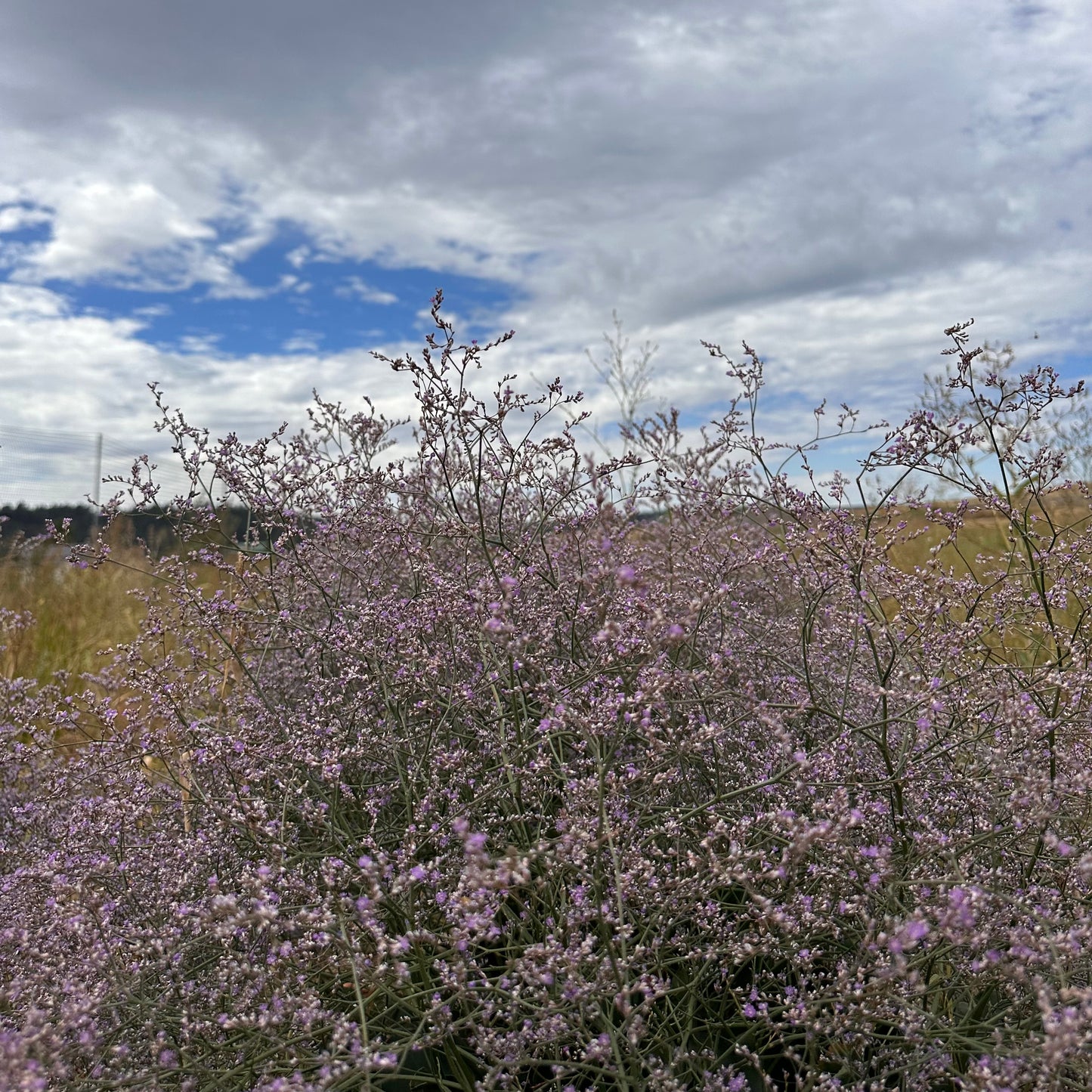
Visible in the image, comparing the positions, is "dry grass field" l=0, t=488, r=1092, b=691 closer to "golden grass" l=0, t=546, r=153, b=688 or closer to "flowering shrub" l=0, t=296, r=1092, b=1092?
"golden grass" l=0, t=546, r=153, b=688

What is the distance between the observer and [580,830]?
1850mm

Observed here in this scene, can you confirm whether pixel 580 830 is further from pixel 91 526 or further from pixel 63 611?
pixel 91 526

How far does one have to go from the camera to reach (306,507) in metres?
3.68

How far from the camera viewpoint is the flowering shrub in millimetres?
1755

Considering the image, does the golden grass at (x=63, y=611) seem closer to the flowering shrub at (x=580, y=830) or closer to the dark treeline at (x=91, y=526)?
the dark treeline at (x=91, y=526)

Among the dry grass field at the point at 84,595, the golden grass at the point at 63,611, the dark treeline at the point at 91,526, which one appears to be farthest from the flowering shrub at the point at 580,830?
the golden grass at the point at 63,611

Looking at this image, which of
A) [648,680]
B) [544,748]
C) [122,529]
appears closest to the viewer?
[648,680]

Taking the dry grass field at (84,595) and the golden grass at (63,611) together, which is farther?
the golden grass at (63,611)

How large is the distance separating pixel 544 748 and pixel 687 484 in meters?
1.21

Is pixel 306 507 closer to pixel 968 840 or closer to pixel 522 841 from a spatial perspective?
pixel 522 841

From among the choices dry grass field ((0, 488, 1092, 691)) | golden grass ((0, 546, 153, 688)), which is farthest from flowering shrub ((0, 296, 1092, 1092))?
golden grass ((0, 546, 153, 688))

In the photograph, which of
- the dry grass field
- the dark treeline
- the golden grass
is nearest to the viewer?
the dark treeline

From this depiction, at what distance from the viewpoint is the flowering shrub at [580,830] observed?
175 cm

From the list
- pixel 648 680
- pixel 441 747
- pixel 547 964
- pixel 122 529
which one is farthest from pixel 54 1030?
pixel 122 529
